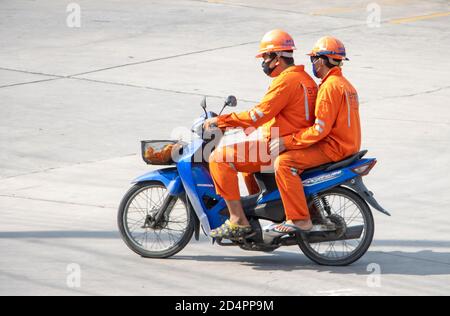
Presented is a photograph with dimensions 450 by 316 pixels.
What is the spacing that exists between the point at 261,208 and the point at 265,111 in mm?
791

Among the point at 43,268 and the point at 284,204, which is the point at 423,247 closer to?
the point at 284,204

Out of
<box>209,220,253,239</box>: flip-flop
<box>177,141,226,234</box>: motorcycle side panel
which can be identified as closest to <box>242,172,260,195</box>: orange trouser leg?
<box>177,141,226,234</box>: motorcycle side panel

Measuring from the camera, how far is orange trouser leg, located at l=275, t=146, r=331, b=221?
851 centimetres

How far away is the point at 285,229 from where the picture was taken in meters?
8.63

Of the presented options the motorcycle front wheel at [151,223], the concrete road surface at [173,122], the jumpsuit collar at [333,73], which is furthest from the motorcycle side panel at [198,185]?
the jumpsuit collar at [333,73]

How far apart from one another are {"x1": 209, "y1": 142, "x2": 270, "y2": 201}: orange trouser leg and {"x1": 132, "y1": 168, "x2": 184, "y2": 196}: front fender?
1.27 feet

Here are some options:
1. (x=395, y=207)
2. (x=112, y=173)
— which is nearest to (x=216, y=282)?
(x=395, y=207)

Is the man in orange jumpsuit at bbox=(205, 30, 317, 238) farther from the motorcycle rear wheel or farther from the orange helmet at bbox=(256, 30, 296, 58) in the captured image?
the motorcycle rear wheel

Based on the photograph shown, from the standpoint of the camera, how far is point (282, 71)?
28.6ft

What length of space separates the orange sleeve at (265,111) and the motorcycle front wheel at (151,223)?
2.67 feet

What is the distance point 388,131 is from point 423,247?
4174mm

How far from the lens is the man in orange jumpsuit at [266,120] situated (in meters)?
8.52

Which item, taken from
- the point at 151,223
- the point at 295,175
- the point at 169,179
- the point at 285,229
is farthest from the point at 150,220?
the point at 295,175
